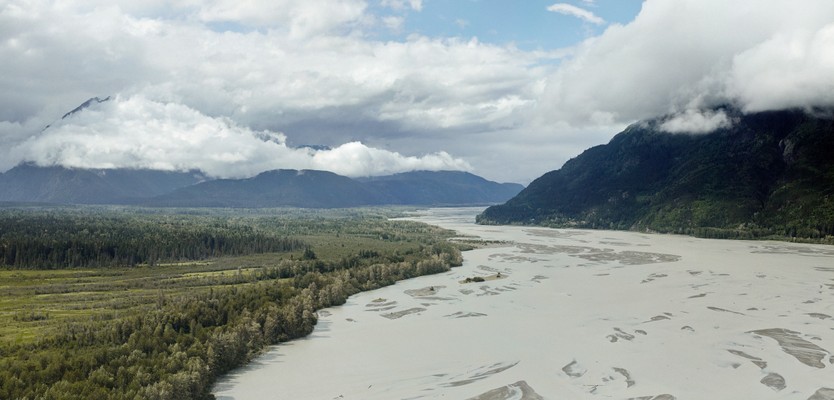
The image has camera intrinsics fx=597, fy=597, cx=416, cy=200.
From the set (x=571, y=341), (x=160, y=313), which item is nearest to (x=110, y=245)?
(x=160, y=313)

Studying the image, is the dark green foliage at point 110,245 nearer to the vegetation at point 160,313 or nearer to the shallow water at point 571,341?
the vegetation at point 160,313

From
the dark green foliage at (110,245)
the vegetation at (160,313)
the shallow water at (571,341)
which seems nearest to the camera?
the vegetation at (160,313)

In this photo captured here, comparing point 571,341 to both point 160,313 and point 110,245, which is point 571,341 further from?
point 110,245

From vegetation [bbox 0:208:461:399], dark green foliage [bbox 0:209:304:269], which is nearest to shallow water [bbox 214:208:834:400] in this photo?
vegetation [bbox 0:208:461:399]

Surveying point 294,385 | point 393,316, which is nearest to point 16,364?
point 294,385

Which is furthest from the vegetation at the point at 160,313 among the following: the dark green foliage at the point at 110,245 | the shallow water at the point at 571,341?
the shallow water at the point at 571,341

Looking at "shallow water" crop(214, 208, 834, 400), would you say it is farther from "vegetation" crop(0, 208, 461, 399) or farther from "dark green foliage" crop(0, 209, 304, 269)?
"dark green foliage" crop(0, 209, 304, 269)
